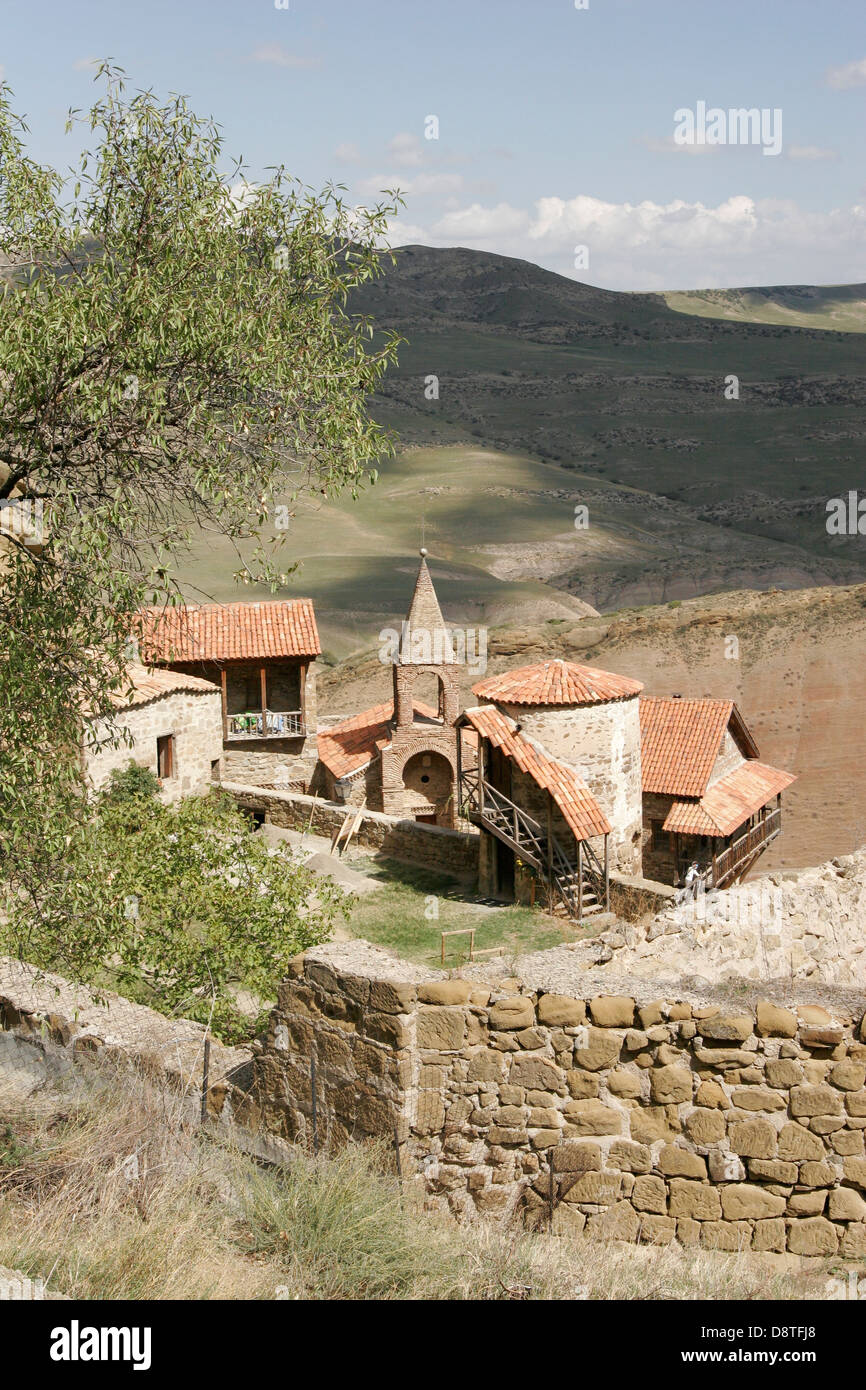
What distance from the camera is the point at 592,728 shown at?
26812mm

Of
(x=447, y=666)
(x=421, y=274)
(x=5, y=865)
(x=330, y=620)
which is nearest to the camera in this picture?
(x=5, y=865)

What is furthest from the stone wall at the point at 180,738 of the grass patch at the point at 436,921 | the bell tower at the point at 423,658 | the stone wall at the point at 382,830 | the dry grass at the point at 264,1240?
the dry grass at the point at 264,1240

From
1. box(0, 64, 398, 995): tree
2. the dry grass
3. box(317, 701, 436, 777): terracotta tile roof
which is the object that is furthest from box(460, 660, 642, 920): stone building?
the dry grass

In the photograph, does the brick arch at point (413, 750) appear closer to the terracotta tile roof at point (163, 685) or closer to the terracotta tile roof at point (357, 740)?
the terracotta tile roof at point (357, 740)

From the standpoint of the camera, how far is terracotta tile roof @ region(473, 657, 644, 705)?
26.5 metres

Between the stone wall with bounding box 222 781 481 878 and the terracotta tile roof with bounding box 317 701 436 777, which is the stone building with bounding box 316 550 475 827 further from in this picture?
the stone wall with bounding box 222 781 481 878

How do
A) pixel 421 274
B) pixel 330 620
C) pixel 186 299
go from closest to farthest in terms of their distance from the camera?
pixel 186 299 → pixel 330 620 → pixel 421 274

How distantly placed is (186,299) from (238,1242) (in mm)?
6475

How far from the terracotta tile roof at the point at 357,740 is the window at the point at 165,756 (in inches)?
185

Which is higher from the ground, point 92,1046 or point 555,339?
point 555,339

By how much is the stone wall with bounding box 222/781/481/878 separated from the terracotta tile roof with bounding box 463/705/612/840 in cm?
292

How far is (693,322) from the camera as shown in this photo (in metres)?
172
